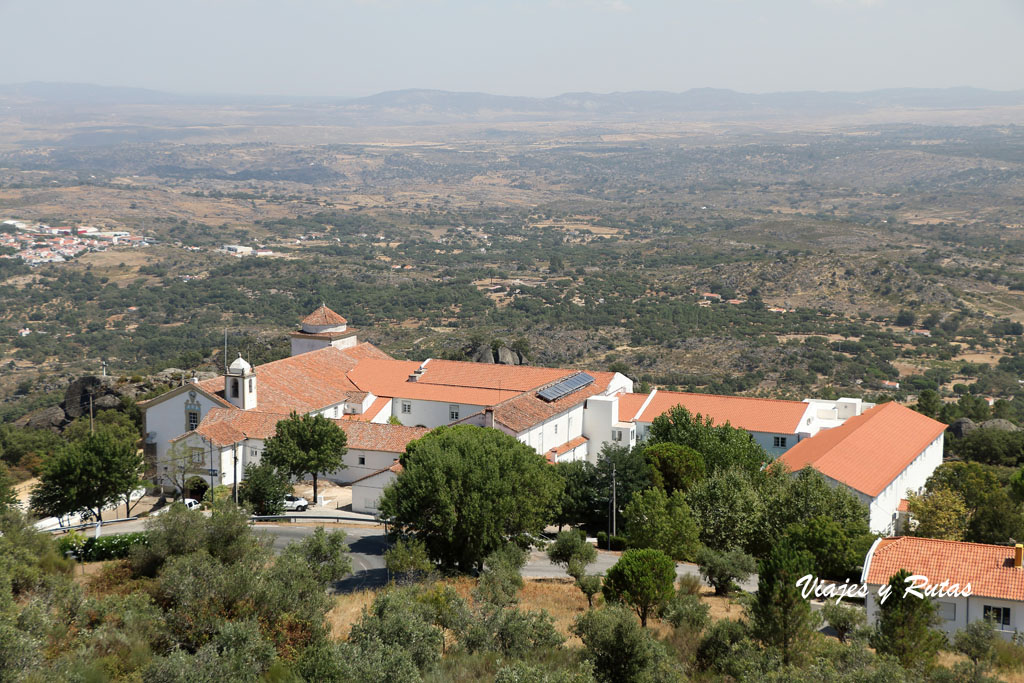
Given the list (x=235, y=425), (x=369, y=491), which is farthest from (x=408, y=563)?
(x=235, y=425)

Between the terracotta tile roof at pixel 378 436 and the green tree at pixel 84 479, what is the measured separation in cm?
975

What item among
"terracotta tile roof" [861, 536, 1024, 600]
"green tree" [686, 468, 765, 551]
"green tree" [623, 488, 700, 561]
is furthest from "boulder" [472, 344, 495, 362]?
"terracotta tile roof" [861, 536, 1024, 600]

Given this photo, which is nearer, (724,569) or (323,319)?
(724,569)

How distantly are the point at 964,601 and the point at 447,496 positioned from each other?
15.2m

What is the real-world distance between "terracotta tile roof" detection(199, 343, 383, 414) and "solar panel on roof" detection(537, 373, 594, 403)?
10.3 m

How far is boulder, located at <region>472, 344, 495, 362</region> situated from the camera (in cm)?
6469

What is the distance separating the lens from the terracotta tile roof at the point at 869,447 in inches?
1591

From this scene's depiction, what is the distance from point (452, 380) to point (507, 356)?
1335 centimetres

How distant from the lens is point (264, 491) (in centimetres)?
4091

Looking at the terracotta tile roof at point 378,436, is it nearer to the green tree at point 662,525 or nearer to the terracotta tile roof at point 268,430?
the terracotta tile roof at point 268,430

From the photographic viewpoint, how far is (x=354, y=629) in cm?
2045

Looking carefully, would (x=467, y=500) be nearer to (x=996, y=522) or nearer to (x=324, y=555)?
(x=324, y=555)

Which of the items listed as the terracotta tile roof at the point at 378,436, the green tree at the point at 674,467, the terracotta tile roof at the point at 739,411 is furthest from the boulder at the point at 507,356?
the green tree at the point at 674,467

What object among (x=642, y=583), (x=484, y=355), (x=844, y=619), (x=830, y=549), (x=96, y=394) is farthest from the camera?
(x=484, y=355)
